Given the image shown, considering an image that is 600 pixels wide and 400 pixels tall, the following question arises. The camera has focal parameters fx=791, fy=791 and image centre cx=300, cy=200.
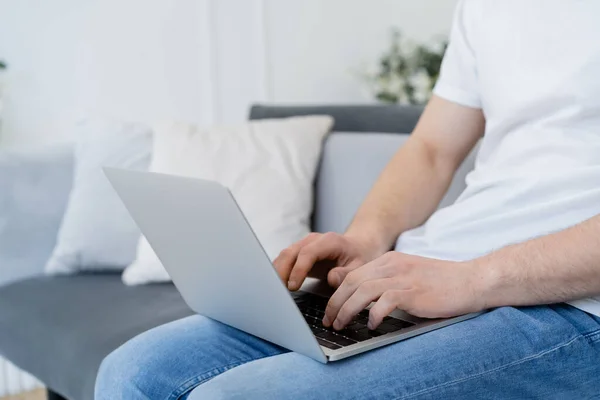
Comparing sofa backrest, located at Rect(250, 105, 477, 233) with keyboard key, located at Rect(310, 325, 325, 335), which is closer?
keyboard key, located at Rect(310, 325, 325, 335)

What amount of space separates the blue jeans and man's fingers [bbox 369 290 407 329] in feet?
0.13

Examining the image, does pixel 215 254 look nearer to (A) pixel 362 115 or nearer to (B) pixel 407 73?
(A) pixel 362 115

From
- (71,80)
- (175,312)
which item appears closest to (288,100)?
(71,80)

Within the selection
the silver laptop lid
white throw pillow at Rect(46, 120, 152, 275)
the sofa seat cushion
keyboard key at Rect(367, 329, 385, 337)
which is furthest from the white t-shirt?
white throw pillow at Rect(46, 120, 152, 275)

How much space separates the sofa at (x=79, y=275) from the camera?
1498 millimetres

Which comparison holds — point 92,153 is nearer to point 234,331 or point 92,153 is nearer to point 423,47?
point 234,331

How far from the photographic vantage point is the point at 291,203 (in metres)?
1.81

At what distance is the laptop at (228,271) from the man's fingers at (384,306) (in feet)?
0.06

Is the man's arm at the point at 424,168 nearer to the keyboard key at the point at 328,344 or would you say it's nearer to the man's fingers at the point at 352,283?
the man's fingers at the point at 352,283

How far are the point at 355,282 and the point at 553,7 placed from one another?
1.63 feet

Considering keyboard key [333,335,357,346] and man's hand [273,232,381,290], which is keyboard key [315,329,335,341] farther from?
man's hand [273,232,381,290]

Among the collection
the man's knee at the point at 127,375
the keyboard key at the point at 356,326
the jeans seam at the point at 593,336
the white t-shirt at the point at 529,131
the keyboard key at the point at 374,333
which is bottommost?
the man's knee at the point at 127,375

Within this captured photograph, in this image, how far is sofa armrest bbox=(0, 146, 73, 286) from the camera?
2027 mm

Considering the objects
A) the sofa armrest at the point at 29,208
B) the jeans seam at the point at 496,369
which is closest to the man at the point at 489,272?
the jeans seam at the point at 496,369
